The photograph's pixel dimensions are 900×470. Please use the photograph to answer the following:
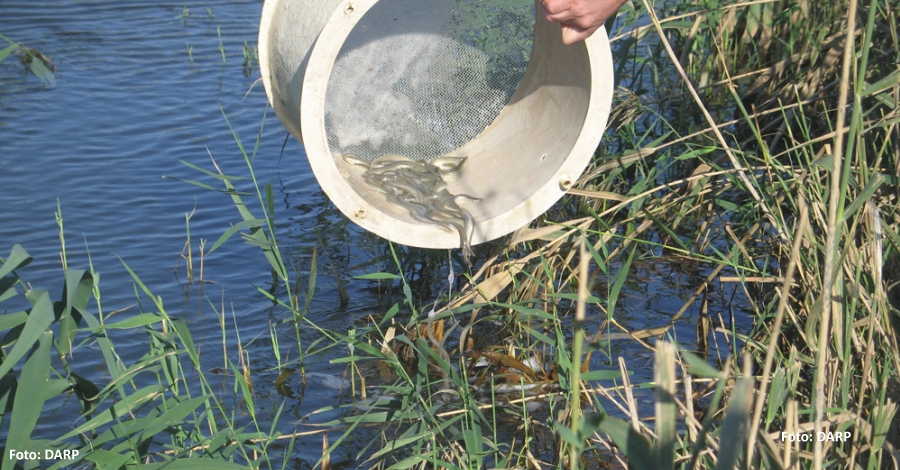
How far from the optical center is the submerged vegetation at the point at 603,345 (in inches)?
87.7

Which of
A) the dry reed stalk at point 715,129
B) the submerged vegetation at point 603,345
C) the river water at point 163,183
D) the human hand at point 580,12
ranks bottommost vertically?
the river water at point 163,183

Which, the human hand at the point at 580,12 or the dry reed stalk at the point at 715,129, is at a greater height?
the human hand at the point at 580,12

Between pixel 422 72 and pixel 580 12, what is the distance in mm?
1332

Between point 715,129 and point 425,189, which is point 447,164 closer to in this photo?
point 425,189

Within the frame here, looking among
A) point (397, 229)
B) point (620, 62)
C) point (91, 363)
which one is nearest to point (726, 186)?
point (620, 62)

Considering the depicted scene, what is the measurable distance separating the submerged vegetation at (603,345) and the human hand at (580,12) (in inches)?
10.0

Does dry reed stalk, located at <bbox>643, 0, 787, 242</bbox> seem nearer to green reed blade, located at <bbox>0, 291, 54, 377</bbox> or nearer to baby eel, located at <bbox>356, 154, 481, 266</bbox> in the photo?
baby eel, located at <bbox>356, 154, 481, 266</bbox>

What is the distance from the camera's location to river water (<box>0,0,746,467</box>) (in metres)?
4.43

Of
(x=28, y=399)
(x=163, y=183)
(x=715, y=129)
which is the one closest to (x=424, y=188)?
(x=715, y=129)

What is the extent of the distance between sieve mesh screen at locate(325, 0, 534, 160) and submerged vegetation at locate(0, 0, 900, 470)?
1.88ft

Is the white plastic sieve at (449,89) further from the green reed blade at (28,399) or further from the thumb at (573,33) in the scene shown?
the green reed blade at (28,399)

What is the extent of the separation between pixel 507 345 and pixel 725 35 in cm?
331

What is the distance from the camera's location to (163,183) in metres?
5.89

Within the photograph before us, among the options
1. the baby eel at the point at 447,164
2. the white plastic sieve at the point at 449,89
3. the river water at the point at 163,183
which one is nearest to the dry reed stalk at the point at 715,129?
the white plastic sieve at the point at 449,89
